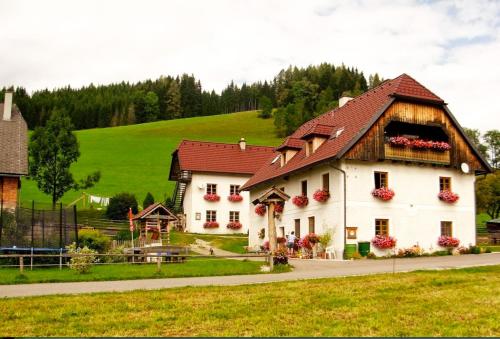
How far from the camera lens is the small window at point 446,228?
32312mm

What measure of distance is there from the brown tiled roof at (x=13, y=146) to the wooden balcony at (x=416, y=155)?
19510 mm

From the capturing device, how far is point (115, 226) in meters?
52.7

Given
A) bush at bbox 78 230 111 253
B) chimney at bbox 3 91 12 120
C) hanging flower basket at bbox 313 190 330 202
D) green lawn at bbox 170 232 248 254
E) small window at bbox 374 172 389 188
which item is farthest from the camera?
green lawn at bbox 170 232 248 254

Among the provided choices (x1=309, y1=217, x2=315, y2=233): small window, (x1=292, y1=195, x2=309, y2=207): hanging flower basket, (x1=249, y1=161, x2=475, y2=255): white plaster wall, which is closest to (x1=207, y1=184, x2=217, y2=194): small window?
(x1=292, y1=195, x2=309, y2=207): hanging flower basket

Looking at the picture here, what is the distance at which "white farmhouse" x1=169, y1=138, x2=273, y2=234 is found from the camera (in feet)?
172

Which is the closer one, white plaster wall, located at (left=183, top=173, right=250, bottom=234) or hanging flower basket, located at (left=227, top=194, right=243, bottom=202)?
white plaster wall, located at (left=183, top=173, right=250, bottom=234)

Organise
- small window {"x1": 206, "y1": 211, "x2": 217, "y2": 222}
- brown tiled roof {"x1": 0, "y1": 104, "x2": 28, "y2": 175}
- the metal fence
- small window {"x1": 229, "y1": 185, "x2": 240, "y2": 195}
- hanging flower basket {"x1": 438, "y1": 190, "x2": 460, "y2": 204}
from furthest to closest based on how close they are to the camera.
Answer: small window {"x1": 229, "y1": 185, "x2": 240, "y2": 195} < small window {"x1": 206, "y1": 211, "x2": 217, "y2": 222} < brown tiled roof {"x1": 0, "y1": 104, "x2": 28, "y2": 175} < hanging flower basket {"x1": 438, "y1": 190, "x2": 460, "y2": 204} < the metal fence

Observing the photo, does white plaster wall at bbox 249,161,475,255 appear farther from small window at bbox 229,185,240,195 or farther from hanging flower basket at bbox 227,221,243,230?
small window at bbox 229,185,240,195

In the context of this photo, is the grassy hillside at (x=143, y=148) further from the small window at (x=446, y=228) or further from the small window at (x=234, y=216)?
the small window at (x=446, y=228)

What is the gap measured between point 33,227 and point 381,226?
54.1ft

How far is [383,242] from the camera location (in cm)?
2986

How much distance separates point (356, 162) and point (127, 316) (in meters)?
21.3

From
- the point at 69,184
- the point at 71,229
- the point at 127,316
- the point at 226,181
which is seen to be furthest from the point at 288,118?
the point at 127,316

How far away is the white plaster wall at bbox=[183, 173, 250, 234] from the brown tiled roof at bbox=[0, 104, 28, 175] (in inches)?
677
